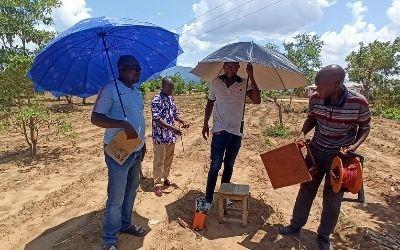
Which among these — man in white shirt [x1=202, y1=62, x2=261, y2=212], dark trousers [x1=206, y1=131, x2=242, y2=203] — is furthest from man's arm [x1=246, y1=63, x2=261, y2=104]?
dark trousers [x1=206, y1=131, x2=242, y2=203]

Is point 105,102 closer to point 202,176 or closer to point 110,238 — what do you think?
point 110,238

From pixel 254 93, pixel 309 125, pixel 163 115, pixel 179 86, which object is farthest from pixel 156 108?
pixel 179 86

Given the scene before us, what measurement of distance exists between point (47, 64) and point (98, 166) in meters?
3.75

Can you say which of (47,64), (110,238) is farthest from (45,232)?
(47,64)

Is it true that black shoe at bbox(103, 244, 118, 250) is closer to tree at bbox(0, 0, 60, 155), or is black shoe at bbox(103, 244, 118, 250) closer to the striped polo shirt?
the striped polo shirt

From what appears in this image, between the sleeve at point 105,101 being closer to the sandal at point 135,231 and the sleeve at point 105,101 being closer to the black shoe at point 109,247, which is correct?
the black shoe at point 109,247

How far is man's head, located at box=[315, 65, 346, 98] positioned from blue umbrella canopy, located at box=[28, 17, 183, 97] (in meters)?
1.56

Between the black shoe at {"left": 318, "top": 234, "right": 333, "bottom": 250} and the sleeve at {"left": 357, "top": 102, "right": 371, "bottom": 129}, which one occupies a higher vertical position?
the sleeve at {"left": 357, "top": 102, "right": 371, "bottom": 129}

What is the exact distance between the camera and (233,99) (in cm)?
432

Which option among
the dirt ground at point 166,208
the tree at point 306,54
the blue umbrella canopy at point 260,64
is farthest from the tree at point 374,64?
the blue umbrella canopy at point 260,64

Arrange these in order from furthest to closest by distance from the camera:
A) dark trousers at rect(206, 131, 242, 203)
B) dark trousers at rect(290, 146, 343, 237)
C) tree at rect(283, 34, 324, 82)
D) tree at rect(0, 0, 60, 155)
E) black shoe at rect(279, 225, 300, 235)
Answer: tree at rect(283, 34, 324, 82) < tree at rect(0, 0, 60, 155) < dark trousers at rect(206, 131, 242, 203) < black shoe at rect(279, 225, 300, 235) < dark trousers at rect(290, 146, 343, 237)

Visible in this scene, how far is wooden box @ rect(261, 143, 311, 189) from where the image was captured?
366cm

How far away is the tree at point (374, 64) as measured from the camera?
84.7 feet

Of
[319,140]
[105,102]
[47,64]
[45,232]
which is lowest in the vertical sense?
[45,232]
